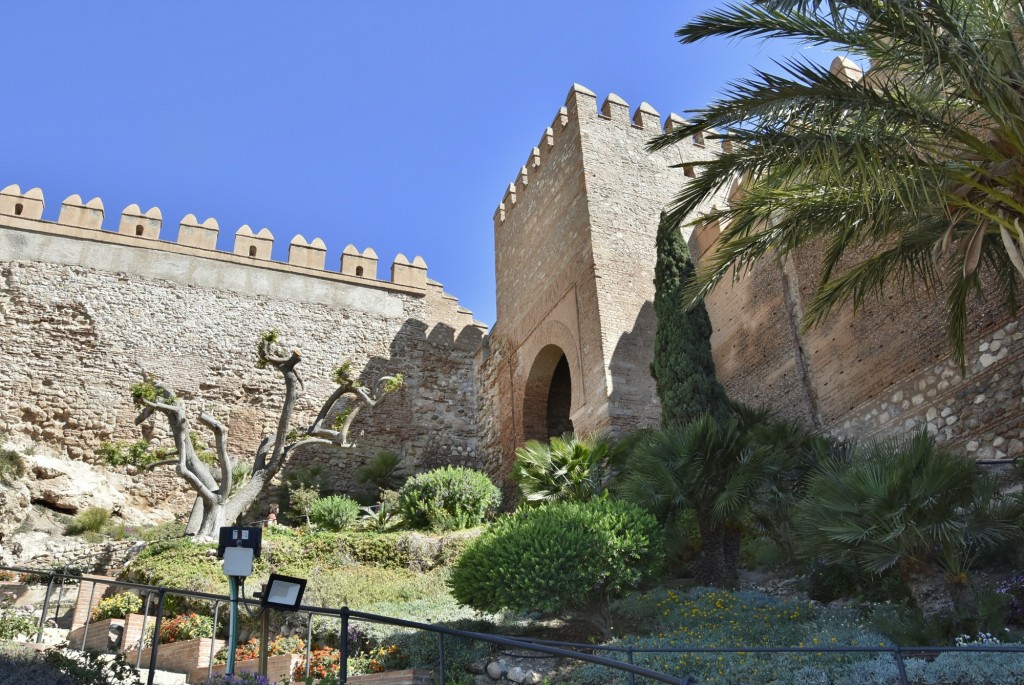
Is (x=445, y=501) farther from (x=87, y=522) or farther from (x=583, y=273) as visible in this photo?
(x=87, y=522)

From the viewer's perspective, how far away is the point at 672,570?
9266 mm

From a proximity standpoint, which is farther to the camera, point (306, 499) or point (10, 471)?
point (306, 499)

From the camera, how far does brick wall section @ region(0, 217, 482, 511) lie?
650 inches

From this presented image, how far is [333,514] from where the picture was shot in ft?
44.2

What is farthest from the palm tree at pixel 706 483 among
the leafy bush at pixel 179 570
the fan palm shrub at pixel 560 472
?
the leafy bush at pixel 179 570

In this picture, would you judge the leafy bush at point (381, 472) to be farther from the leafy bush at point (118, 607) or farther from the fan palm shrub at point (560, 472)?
the leafy bush at point (118, 607)

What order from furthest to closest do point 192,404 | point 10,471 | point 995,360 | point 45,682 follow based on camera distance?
point 192,404, point 10,471, point 995,360, point 45,682

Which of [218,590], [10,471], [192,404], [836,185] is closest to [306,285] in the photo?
[192,404]

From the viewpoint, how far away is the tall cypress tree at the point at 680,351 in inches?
417

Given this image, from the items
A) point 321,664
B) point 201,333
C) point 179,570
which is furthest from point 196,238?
point 321,664

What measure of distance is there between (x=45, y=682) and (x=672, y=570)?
598 cm

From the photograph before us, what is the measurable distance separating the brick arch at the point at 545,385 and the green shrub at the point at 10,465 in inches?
333

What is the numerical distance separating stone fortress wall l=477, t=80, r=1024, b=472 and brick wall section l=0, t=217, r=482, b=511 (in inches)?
58.5

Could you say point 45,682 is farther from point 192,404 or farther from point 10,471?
point 192,404
